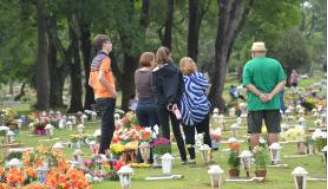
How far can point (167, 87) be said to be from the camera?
1376 cm

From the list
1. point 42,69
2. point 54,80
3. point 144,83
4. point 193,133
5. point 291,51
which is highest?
point 291,51

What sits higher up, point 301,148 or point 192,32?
point 192,32

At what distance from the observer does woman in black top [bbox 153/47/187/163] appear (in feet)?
45.0

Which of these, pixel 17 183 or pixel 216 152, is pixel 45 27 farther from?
pixel 17 183

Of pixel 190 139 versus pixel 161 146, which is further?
pixel 190 139

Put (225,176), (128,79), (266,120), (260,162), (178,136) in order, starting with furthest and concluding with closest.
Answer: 1. (128,79)
2. (178,136)
3. (266,120)
4. (225,176)
5. (260,162)

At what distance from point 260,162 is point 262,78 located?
227 cm

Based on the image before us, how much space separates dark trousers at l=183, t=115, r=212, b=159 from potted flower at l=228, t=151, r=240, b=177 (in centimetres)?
209

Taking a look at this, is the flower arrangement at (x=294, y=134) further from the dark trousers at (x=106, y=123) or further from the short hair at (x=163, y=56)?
the dark trousers at (x=106, y=123)

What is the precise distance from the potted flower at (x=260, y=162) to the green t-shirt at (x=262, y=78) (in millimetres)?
1918

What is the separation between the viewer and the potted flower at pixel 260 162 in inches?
452

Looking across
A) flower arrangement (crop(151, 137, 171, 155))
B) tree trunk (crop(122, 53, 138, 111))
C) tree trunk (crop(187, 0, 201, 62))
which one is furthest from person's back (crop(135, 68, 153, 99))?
tree trunk (crop(187, 0, 201, 62))

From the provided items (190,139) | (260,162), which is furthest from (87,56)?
(260,162)

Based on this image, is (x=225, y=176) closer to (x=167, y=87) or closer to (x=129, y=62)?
(x=167, y=87)
